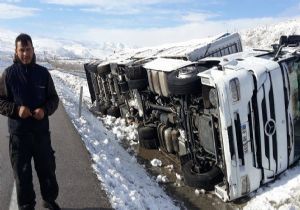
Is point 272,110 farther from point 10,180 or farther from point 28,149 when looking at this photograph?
point 10,180

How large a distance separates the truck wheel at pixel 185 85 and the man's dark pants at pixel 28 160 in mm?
2344

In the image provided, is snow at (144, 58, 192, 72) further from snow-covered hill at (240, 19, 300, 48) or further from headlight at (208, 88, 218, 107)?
snow-covered hill at (240, 19, 300, 48)

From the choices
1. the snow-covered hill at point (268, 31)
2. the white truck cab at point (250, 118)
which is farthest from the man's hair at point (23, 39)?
the snow-covered hill at point (268, 31)

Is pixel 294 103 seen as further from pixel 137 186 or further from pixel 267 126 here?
pixel 137 186

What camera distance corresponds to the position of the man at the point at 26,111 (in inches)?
168

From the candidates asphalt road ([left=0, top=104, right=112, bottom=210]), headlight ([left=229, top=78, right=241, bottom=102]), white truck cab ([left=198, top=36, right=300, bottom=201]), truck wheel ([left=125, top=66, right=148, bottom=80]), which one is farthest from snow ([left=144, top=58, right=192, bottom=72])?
asphalt road ([left=0, top=104, right=112, bottom=210])

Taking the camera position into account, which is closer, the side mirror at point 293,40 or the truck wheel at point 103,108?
the side mirror at point 293,40

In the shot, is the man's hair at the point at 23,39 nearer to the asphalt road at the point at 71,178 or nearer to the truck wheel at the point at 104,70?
the asphalt road at the point at 71,178

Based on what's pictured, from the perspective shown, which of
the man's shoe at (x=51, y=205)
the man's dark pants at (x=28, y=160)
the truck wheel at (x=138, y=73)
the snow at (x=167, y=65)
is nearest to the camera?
the man's dark pants at (x=28, y=160)

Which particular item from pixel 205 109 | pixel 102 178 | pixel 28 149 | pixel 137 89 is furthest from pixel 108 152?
pixel 28 149

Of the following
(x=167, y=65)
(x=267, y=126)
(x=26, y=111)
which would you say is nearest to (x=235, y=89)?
(x=267, y=126)

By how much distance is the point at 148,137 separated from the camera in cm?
880

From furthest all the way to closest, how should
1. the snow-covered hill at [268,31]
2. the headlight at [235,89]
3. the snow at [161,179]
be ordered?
the snow-covered hill at [268,31] → the snow at [161,179] → the headlight at [235,89]

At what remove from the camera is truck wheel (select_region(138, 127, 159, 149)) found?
345 inches
